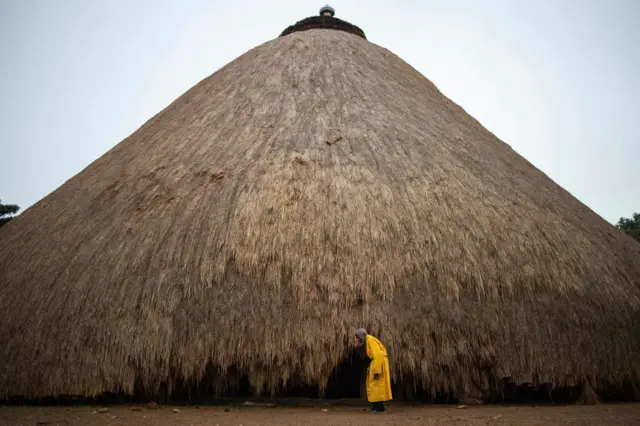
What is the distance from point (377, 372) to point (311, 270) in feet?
5.63

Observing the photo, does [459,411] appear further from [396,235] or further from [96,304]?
[96,304]

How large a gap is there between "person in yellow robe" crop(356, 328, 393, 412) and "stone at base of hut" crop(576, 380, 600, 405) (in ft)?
9.52

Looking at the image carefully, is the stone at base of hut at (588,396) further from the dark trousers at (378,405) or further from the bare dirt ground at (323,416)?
the dark trousers at (378,405)

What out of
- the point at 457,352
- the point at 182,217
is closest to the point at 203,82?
the point at 182,217

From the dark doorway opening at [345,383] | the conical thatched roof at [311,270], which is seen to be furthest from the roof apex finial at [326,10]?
the dark doorway opening at [345,383]

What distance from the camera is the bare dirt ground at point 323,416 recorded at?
573 cm

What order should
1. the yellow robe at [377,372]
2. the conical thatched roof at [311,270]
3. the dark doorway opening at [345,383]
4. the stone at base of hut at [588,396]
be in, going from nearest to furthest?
the yellow robe at [377,372] → the conical thatched roof at [311,270] → the stone at base of hut at [588,396] → the dark doorway opening at [345,383]

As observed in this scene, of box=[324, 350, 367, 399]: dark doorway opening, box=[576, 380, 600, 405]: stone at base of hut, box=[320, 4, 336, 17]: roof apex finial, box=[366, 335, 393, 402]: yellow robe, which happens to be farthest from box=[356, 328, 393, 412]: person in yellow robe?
box=[320, 4, 336, 17]: roof apex finial

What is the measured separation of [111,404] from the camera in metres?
7.40

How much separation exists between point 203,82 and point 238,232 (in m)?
7.04

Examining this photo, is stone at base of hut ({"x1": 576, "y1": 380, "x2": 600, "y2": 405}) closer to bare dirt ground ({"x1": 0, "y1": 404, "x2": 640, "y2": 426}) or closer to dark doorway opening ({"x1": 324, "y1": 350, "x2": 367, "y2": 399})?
bare dirt ground ({"x1": 0, "y1": 404, "x2": 640, "y2": 426})

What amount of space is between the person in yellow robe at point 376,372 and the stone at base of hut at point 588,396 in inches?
114

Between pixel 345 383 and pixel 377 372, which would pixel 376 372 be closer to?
pixel 377 372

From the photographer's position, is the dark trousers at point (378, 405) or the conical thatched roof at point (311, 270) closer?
the dark trousers at point (378, 405)
